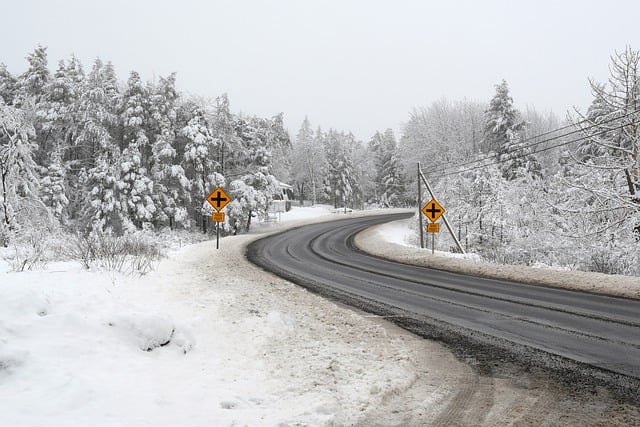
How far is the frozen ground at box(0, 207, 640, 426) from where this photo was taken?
11.8 ft

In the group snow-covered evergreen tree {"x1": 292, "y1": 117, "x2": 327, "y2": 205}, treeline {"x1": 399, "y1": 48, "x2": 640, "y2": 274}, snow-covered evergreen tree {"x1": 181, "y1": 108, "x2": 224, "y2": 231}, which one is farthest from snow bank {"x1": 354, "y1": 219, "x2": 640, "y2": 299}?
snow-covered evergreen tree {"x1": 292, "y1": 117, "x2": 327, "y2": 205}

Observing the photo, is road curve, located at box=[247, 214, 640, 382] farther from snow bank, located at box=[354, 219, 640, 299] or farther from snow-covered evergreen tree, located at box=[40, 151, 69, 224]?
snow-covered evergreen tree, located at box=[40, 151, 69, 224]

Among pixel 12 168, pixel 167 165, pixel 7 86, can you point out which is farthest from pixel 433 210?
pixel 7 86

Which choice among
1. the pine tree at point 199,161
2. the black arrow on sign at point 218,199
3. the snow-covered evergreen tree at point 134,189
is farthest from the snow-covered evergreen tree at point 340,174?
the black arrow on sign at point 218,199

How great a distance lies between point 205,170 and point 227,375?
98.9 ft

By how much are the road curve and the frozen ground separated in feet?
4.22

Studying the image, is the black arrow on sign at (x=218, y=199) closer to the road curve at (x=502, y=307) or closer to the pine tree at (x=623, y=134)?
the road curve at (x=502, y=307)

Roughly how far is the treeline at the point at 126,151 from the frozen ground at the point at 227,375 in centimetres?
2172

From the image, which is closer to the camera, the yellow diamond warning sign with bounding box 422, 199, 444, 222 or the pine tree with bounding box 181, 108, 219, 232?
the yellow diamond warning sign with bounding box 422, 199, 444, 222

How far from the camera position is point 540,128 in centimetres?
5994

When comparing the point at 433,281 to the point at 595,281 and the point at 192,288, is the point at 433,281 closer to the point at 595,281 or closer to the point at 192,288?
the point at 595,281

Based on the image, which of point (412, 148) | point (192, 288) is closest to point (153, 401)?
point (192, 288)

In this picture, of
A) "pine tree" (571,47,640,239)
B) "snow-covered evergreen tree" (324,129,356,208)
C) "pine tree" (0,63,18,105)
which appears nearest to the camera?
"pine tree" (571,47,640,239)

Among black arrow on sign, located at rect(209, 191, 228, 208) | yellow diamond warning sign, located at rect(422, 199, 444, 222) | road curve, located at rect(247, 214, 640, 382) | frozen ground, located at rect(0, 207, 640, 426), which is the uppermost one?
black arrow on sign, located at rect(209, 191, 228, 208)
